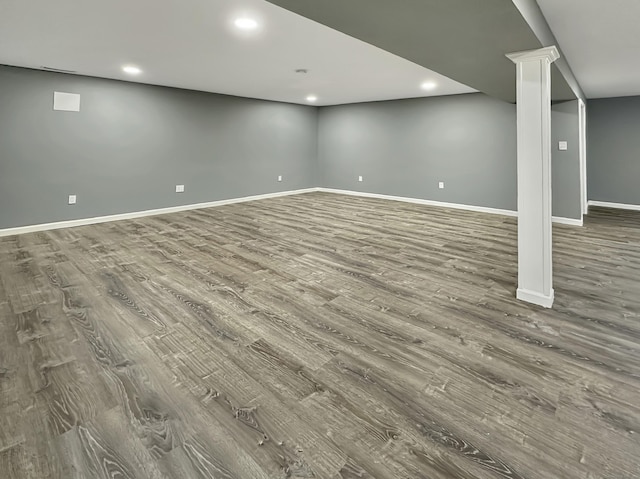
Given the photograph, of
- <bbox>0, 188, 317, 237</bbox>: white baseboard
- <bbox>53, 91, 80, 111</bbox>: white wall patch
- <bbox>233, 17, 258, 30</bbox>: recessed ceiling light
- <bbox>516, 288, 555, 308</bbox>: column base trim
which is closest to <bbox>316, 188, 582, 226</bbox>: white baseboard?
<bbox>0, 188, 317, 237</bbox>: white baseboard

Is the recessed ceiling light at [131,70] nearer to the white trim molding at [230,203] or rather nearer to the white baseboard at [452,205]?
Result: the white trim molding at [230,203]

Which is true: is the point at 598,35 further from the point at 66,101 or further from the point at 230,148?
the point at 66,101

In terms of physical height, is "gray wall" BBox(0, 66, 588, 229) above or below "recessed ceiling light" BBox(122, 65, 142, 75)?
below

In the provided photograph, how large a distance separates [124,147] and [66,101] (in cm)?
100

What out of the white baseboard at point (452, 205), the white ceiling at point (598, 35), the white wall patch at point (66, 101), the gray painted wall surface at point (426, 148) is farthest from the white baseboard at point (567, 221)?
the white wall patch at point (66, 101)

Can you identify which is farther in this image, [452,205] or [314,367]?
[452,205]

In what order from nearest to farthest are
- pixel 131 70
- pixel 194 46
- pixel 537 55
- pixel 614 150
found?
1. pixel 537 55
2. pixel 194 46
3. pixel 131 70
4. pixel 614 150

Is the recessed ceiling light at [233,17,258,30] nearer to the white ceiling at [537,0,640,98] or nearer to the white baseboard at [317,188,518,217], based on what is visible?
the white ceiling at [537,0,640,98]

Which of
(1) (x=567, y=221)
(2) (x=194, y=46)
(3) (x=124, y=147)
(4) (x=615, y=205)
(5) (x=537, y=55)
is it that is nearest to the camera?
(5) (x=537, y=55)

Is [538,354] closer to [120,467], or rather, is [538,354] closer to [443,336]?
[443,336]

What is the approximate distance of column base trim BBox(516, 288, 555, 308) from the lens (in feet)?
8.73

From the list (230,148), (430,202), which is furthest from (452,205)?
(230,148)

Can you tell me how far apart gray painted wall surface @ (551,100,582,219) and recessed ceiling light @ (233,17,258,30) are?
485 centimetres

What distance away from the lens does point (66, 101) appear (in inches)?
203
